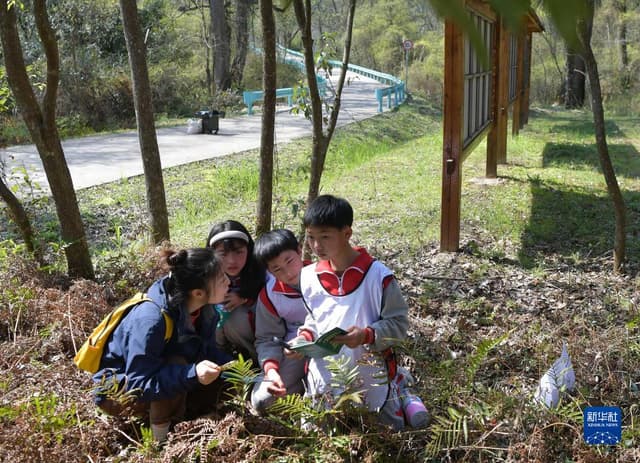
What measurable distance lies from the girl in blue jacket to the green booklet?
0.35 m

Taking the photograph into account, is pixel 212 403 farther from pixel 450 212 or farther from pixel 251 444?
pixel 450 212

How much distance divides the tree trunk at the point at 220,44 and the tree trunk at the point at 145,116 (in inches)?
698

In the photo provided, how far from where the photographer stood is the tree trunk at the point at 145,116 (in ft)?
14.6

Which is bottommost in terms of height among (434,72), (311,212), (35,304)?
(35,304)

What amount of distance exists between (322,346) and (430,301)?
210 cm

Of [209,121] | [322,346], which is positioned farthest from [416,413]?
[209,121]

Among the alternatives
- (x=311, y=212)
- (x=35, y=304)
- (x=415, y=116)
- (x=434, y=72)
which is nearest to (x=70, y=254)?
(x=35, y=304)

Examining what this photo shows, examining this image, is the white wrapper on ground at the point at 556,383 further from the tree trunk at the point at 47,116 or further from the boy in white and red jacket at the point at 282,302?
the tree trunk at the point at 47,116

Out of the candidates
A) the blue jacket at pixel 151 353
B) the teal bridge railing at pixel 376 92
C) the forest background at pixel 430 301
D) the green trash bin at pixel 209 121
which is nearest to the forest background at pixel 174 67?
the teal bridge railing at pixel 376 92

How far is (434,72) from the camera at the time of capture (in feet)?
72.3

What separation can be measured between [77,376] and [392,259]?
9.69 feet

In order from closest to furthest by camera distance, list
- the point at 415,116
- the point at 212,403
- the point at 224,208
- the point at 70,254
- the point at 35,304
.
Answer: the point at 212,403, the point at 35,304, the point at 70,254, the point at 224,208, the point at 415,116

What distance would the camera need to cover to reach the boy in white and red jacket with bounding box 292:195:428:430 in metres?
2.61

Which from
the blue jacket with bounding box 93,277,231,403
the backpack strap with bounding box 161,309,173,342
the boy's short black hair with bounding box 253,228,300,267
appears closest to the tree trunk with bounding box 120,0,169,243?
the boy's short black hair with bounding box 253,228,300,267
